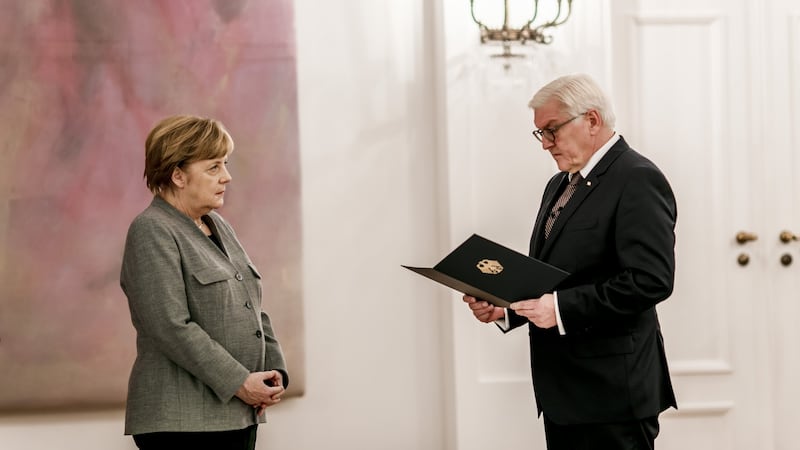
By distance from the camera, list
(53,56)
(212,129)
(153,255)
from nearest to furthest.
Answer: (153,255) < (212,129) < (53,56)

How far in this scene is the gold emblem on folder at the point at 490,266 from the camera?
219 centimetres

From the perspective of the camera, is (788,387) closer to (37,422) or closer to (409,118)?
(409,118)

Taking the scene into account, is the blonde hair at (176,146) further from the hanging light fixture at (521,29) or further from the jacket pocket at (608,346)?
the hanging light fixture at (521,29)

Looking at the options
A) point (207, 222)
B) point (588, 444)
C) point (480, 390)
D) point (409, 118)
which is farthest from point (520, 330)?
point (207, 222)

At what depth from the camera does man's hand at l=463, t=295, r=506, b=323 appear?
237 cm

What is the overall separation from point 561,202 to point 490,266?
1.10 feet

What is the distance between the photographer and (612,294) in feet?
6.97

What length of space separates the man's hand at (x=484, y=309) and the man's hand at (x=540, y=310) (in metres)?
0.17

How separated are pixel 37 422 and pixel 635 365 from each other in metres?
2.32

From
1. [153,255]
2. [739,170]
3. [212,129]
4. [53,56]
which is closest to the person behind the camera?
[153,255]


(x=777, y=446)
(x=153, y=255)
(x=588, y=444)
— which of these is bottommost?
(x=777, y=446)

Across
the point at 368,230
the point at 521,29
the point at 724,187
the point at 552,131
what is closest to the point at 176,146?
the point at 552,131

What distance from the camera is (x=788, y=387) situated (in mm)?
3697

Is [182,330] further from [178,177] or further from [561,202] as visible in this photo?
[561,202]
